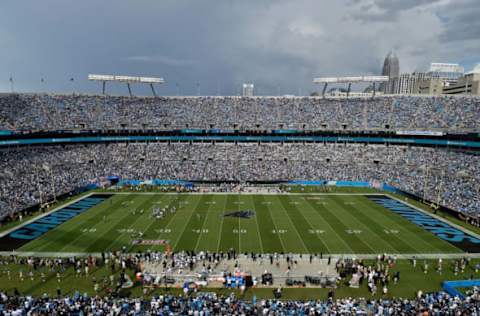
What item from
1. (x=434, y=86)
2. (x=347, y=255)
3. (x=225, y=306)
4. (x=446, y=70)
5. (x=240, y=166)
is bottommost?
(x=347, y=255)

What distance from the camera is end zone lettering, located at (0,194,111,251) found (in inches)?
1104

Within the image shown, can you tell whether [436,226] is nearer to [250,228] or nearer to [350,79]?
[250,228]

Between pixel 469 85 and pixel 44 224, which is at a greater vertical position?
pixel 469 85

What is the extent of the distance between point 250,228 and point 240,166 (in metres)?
25.6

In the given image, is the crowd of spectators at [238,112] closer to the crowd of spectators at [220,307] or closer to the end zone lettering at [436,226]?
the end zone lettering at [436,226]

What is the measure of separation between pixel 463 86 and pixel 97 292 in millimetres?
121769

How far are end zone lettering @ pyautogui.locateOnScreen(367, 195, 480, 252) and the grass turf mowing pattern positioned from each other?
1010 millimetres

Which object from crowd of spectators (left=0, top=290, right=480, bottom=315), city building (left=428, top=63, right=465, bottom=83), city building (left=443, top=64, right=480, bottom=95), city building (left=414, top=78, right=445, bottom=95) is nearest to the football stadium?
crowd of spectators (left=0, top=290, right=480, bottom=315)

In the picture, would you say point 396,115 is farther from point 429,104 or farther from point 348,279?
point 348,279

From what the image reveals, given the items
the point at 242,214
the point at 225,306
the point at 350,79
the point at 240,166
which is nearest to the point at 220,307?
the point at 225,306

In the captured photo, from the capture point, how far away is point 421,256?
2603 cm

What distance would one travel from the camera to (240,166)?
56.8 meters

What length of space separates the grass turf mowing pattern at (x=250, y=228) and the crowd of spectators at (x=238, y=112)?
2321cm

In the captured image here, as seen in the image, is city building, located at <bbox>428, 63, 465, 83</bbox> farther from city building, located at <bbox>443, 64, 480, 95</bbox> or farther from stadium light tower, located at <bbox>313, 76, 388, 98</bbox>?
stadium light tower, located at <bbox>313, 76, 388, 98</bbox>
